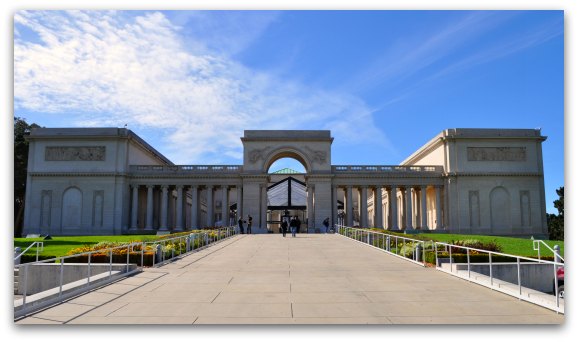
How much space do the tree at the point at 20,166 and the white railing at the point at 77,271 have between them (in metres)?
48.7

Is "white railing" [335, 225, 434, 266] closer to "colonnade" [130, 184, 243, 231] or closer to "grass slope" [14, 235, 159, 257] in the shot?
"grass slope" [14, 235, 159, 257]

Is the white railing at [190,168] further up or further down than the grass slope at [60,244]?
further up

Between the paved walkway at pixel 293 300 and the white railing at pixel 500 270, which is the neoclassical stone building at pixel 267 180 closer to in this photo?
the white railing at pixel 500 270

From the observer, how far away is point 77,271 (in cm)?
1823

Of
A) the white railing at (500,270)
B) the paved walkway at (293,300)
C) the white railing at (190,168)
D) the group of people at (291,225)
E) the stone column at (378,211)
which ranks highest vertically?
the white railing at (190,168)

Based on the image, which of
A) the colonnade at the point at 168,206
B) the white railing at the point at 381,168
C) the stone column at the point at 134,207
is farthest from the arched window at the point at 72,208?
the white railing at the point at 381,168

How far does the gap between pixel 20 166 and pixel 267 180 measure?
35.0 m

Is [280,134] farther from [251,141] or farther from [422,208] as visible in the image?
[422,208]

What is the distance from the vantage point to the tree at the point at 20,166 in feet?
218

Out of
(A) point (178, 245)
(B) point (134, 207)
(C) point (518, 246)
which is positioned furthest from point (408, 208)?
(A) point (178, 245)

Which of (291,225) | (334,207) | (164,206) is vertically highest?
(164,206)

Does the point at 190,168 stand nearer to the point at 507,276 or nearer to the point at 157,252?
the point at 157,252

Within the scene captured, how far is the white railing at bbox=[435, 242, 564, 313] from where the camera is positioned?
1183cm

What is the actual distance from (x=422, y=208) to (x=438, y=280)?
52.7 m
